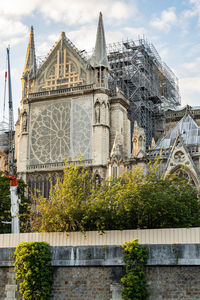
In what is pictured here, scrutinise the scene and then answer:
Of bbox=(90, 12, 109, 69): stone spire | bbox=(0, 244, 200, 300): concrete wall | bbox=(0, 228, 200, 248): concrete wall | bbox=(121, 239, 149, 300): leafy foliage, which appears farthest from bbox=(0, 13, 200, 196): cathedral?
bbox=(121, 239, 149, 300): leafy foliage

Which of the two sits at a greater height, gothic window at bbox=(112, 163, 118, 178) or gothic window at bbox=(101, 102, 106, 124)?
gothic window at bbox=(101, 102, 106, 124)

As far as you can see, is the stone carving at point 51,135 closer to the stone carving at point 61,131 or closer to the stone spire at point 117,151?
the stone carving at point 61,131

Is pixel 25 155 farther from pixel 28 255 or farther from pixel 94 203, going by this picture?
pixel 28 255

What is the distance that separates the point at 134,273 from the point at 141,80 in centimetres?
3567

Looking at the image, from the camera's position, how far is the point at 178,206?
23.0 meters

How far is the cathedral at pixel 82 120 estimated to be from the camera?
1588 inches

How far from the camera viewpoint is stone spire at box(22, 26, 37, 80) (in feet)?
152

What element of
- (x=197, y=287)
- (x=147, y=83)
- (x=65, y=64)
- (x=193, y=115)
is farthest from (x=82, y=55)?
(x=197, y=287)

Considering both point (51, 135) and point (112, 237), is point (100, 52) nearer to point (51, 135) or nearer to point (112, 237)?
point (51, 135)

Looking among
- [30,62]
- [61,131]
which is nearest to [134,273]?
[61,131]

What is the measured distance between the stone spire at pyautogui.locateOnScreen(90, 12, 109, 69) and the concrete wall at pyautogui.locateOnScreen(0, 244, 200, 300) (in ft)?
89.9

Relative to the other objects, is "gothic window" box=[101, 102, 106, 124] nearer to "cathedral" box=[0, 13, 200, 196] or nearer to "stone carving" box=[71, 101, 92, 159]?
"cathedral" box=[0, 13, 200, 196]

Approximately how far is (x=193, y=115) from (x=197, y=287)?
112 ft

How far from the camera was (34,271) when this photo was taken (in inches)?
707
